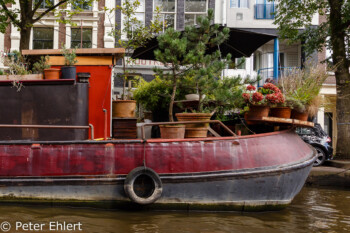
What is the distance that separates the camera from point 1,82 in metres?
5.44

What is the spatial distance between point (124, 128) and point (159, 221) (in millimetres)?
1609

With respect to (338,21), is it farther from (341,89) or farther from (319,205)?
(319,205)

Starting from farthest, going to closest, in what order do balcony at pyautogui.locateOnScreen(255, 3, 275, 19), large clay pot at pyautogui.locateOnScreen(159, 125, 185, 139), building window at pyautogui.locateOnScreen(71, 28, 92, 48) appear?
balcony at pyautogui.locateOnScreen(255, 3, 275, 19) < building window at pyautogui.locateOnScreen(71, 28, 92, 48) < large clay pot at pyautogui.locateOnScreen(159, 125, 185, 139)

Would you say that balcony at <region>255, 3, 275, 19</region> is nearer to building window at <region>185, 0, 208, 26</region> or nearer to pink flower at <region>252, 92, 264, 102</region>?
building window at <region>185, 0, 208, 26</region>

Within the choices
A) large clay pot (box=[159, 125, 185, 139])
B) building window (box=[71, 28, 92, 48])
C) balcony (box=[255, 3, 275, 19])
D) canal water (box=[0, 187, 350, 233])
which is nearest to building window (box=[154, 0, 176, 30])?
building window (box=[71, 28, 92, 48])

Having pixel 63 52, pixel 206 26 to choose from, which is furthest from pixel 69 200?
pixel 206 26

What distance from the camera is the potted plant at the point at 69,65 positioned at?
5.55 m

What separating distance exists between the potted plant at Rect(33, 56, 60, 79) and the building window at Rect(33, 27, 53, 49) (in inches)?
485

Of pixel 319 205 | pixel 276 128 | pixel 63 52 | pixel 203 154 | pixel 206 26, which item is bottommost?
pixel 319 205

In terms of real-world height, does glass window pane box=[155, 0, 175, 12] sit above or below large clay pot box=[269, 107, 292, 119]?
above

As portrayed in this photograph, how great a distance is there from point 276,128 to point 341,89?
477cm

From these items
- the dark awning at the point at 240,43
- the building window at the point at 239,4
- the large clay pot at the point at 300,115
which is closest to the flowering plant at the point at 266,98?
the large clay pot at the point at 300,115

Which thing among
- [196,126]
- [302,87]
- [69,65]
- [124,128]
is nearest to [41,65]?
[69,65]

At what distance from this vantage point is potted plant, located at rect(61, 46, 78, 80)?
5.55 metres
